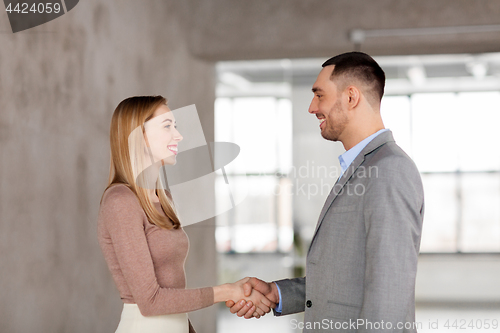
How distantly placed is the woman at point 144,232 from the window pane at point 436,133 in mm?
2674

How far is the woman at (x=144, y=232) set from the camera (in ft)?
5.55

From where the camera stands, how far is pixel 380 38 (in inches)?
149

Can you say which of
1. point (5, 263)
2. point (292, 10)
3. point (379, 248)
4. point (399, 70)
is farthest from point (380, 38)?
point (5, 263)

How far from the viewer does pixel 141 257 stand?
1.69 m

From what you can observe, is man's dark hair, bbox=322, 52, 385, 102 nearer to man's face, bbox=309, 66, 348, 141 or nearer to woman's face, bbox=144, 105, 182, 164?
man's face, bbox=309, 66, 348, 141

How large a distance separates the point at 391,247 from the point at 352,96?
60 cm

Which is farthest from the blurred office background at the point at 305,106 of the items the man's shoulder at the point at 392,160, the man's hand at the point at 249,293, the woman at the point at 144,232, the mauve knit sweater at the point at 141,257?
the man's shoulder at the point at 392,160

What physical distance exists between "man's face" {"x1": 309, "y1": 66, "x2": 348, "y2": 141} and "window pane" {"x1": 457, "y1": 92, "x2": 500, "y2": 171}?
2582 mm

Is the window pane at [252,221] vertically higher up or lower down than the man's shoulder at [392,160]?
lower down

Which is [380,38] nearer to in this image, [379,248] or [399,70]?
[399,70]

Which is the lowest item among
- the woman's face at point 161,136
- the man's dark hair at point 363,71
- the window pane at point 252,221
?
the window pane at point 252,221

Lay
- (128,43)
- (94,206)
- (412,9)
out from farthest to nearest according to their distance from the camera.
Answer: (412,9)
(128,43)
(94,206)

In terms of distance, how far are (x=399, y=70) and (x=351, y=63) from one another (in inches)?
91.3

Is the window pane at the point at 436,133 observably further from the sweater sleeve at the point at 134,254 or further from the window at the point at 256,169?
the sweater sleeve at the point at 134,254
